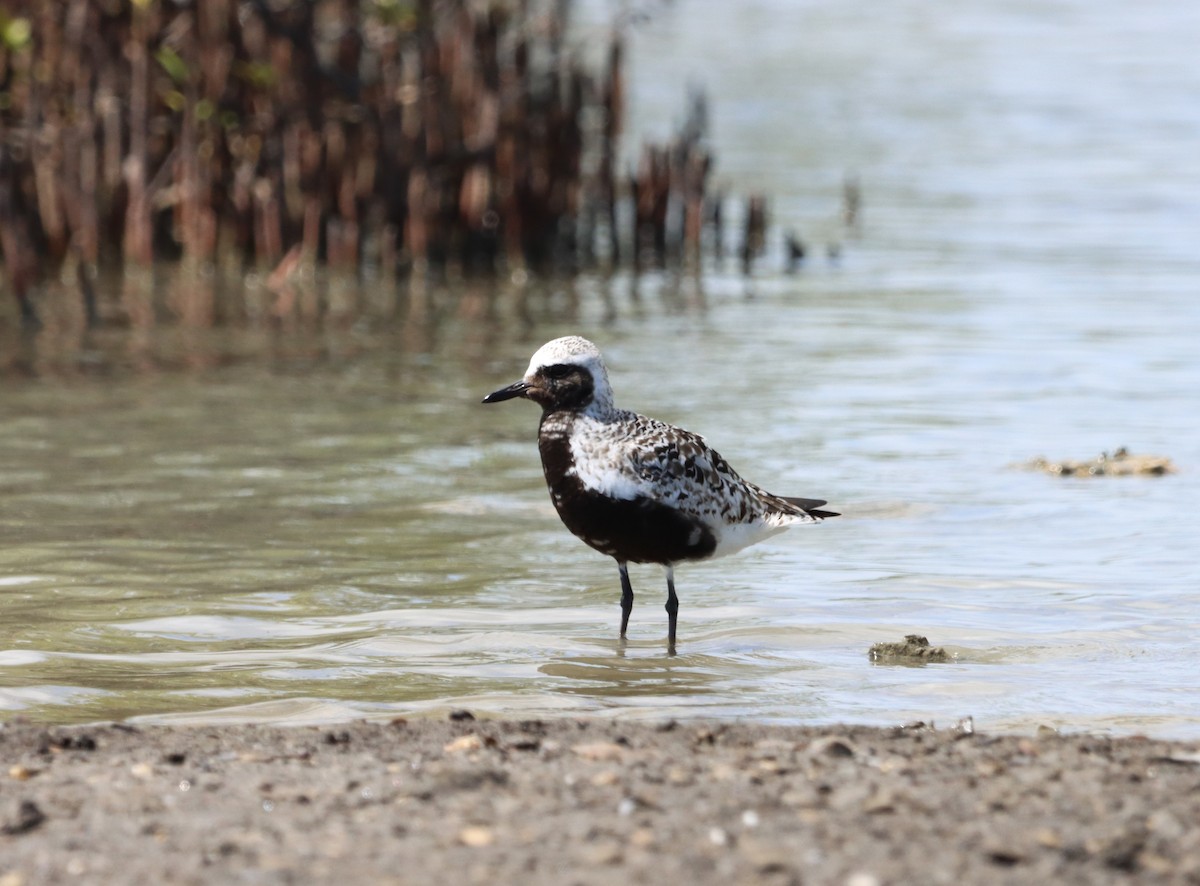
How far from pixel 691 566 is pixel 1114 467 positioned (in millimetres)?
2403

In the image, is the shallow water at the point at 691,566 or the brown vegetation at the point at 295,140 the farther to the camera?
the brown vegetation at the point at 295,140

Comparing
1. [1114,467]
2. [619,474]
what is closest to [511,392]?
[619,474]

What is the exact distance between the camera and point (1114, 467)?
331 inches

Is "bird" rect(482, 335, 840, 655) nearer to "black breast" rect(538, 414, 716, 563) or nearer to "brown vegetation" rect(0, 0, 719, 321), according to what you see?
"black breast" rect(538, 414, 716, 563)

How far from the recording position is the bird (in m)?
5.50

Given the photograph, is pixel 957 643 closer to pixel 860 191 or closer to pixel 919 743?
pixel 919 743

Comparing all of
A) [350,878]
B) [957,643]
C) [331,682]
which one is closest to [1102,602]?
[957,643]

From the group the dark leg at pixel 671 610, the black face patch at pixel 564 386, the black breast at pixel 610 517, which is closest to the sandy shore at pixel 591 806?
the black breast at pixel 610 517

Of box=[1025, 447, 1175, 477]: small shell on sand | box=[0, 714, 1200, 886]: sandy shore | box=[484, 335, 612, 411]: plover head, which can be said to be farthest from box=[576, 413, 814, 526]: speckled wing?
box=[1025, 447, 1175, 477]: small shell on sand

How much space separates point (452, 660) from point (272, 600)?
0.97 m

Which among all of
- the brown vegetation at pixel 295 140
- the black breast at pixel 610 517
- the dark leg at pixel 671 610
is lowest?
the dark leg at pixel 671 610

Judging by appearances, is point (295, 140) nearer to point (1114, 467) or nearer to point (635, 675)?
point (1114, 467)

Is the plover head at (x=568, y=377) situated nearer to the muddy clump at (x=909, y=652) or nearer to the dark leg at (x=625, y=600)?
the dark leg at (x=625, y=600)

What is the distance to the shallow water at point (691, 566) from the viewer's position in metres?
5.48
